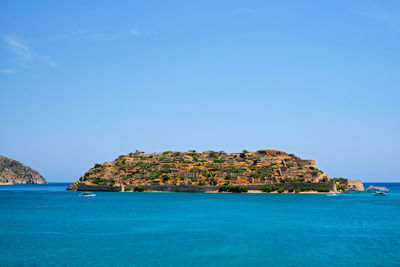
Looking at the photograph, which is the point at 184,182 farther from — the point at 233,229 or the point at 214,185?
the point at 233,229

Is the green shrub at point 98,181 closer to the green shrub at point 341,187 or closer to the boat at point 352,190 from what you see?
the green shrub at point 341,187

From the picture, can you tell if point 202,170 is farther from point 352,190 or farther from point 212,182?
point 352,190

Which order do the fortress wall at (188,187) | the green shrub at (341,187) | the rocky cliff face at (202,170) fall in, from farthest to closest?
the green shrub at (341,187) → the rocky cliff face at (202,170) → the fortress wall at (188,187)

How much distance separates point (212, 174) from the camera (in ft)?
438

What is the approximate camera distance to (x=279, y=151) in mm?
158000

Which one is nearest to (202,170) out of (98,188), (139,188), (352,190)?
(139,188)

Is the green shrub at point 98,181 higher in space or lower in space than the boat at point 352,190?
higher

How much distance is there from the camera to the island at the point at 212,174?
401 ft

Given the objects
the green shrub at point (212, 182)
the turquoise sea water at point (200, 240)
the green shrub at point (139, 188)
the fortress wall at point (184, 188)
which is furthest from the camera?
the green shrub at point (139, 188)

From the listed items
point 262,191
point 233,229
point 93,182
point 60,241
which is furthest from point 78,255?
point 93,182

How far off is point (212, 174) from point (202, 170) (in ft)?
19.2

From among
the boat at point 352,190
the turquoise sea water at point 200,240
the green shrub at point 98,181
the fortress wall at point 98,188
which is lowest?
the turquoise sea water at point 200,240

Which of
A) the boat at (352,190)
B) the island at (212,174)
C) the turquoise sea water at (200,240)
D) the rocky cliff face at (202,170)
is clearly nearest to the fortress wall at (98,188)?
the island at (212,174)

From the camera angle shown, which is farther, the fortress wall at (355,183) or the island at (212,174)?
the fortress wall at (355,183)
